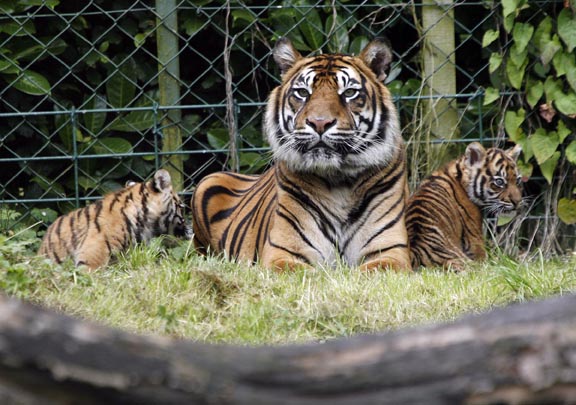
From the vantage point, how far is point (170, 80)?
864cm

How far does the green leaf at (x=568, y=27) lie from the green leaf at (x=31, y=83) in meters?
3.92

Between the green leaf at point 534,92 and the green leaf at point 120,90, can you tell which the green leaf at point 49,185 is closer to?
the green leaf at point 120,90

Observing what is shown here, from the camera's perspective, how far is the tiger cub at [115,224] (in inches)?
285

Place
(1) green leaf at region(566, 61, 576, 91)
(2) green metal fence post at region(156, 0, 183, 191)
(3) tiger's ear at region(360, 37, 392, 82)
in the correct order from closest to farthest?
1. (3) tiger's ear at region(360, 37, 392, 82)
2. (1) green leaf at region(566, 61, 576, 91)
3. (2) green metal fence post at region(156, 0, 183, 191)

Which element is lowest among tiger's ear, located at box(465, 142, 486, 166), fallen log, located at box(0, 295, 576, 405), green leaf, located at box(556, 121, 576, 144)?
tiger's ear, located at box(465, 142, 486, 166)

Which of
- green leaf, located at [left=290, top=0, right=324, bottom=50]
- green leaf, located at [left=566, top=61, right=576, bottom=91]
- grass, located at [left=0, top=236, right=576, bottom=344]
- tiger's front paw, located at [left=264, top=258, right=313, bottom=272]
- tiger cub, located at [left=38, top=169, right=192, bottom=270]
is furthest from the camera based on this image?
green leaf, located at [left=290, top=0, right=324, bottom=50]

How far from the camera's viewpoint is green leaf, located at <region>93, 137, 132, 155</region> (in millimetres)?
8859

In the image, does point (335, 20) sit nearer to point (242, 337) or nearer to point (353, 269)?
point (353, 269)

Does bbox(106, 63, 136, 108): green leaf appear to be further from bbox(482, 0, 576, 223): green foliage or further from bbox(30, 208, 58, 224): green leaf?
bbox(482, 0, 576, 223): green foliage

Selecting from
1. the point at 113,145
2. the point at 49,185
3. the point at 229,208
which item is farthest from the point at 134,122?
the point at 229,208

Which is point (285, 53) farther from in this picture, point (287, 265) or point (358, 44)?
point (287, 265)

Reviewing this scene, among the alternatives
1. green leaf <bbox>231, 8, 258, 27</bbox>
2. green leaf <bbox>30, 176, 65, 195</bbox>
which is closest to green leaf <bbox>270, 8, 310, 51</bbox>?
green leaf <bbox>231, 8, 258, 27</bbox>

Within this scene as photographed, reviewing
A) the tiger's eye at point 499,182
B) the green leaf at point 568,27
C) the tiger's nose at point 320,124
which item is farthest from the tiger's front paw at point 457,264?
the green leaf at point 568,27

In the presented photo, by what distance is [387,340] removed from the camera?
2.44 metres
